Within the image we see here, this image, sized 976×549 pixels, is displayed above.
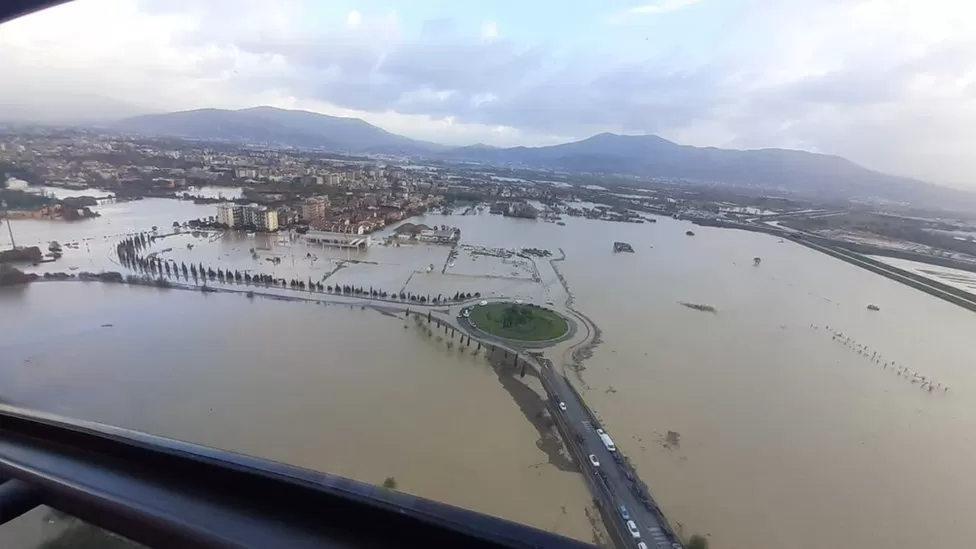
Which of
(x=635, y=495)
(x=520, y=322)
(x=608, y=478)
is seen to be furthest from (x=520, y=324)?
(x=635, y=495)

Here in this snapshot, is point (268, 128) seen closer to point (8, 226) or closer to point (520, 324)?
point (8, 226)

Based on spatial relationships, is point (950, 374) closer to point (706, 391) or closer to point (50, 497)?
point (706, 391)

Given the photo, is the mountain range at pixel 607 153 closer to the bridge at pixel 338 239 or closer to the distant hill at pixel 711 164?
the distant hill at pixel 711 164

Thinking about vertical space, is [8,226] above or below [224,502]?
below

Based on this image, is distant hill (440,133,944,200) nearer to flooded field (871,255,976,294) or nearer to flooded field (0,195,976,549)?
flooded field (871,255,976,294)

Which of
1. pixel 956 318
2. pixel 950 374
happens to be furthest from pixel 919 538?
pixel 956 318
